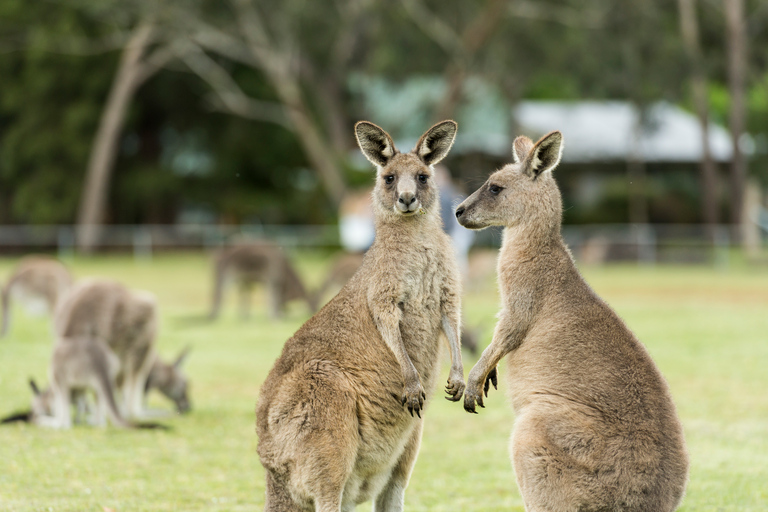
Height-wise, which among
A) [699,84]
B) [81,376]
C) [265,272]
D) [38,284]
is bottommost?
[81,376]

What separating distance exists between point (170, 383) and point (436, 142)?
3.30m

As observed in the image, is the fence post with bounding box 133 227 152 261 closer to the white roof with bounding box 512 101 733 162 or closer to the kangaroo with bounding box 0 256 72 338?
the white roof with bounding box 512 101 733 162

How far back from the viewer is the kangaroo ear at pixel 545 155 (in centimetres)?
362

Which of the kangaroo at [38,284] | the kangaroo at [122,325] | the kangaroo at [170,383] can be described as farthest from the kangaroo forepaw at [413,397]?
the kangaroo at [38,284]

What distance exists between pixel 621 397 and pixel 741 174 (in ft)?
77.2

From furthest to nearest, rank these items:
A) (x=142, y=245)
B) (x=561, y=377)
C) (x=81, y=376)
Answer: (x=142, y=245)
(x=81, y=376)
(x=561, y=377)

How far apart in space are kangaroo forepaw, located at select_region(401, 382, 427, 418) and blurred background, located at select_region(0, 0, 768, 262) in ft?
63.0

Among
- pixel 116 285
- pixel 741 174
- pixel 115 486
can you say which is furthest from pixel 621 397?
pixel 741 174

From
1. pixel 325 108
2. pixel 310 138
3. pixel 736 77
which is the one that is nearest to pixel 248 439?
pixel 310 138

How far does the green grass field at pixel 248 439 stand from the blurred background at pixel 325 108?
12.0 m

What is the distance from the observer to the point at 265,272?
485 inches

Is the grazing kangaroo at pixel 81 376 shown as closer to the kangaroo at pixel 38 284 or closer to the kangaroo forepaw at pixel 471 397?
the kangaroo forepaw at pixel 471 397

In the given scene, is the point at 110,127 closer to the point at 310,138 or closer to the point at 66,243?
the point at 66,243

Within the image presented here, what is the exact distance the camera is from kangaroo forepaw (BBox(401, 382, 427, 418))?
3.38 metres
